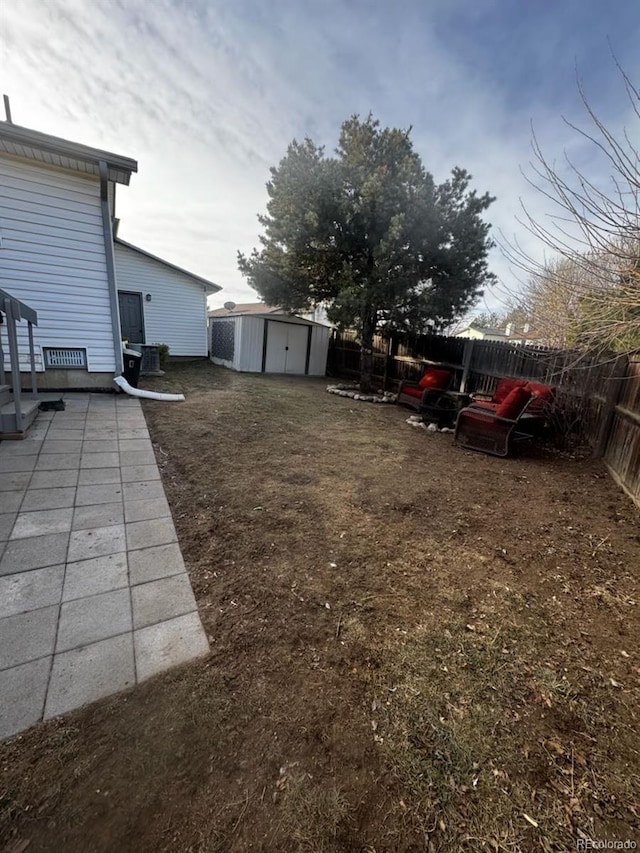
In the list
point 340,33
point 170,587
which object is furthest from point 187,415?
point 340,33

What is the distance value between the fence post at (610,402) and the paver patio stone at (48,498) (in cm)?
583

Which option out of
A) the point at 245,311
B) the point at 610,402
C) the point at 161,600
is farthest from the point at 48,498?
the point at 245,311

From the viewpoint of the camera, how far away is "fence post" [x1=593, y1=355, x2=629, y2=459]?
4.22 metres

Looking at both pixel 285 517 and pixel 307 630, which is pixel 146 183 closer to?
pixel 285 517

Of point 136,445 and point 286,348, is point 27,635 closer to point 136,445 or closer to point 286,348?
point 136,445

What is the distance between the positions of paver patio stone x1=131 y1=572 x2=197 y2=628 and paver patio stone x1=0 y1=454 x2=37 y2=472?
2.19 meters

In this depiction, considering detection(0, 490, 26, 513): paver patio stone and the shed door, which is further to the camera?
the shed door

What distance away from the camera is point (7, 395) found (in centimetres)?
439

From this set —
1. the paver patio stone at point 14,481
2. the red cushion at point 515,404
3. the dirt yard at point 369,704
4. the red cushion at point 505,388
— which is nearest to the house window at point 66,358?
the paver patio stone at point 14,481

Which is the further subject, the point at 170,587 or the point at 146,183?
the point at 146,183

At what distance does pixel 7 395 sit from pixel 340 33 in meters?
6.34

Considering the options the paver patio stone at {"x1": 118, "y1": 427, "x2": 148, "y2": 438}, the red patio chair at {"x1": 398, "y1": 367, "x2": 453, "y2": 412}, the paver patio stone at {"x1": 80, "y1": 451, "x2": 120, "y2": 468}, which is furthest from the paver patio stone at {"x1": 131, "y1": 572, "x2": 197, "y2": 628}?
the red patio chair at {"x1": 398, "y1": 367, "x2": 453, "y2": 412}

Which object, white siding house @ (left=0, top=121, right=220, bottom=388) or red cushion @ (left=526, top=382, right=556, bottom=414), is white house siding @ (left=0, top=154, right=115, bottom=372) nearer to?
white siding house @ (left=0, top=121, right=220, bottom=388)

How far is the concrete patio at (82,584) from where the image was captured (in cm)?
148
